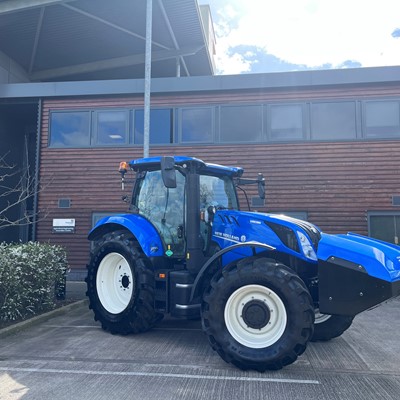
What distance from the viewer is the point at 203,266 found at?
4.29 meters

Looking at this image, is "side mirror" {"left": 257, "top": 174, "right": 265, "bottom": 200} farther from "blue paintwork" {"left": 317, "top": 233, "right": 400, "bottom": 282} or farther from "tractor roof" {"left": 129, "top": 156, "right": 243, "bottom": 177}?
"blue paintwork" {"left": 317, "top": 233, "right": 400, "bottom": 282}

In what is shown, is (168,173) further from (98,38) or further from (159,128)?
(98,38)

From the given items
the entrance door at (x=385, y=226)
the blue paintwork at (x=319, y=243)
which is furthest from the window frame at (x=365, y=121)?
the blue paintwork at (x=319, y=243)

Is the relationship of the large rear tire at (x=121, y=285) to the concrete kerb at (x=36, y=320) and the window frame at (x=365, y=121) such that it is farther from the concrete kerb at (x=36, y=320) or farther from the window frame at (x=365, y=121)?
→ the window frame at (x=365, y=121)

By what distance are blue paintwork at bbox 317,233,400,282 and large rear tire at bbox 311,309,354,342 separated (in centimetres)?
120

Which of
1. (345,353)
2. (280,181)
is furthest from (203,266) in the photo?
(280,181)

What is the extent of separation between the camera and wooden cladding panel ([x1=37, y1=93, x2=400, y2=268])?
388 inches

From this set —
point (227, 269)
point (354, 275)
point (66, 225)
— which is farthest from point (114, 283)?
point (66, 225)

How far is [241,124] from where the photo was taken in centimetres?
1040

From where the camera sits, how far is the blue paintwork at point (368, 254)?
3.61 meters

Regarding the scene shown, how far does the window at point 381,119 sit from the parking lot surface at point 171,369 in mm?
Answer: 6243

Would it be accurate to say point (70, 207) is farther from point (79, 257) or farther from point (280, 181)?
point (280, 181)

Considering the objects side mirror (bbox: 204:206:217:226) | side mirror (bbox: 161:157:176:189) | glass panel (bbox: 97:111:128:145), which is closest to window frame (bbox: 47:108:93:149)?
glass panel (bbox: 97:111:128:145)

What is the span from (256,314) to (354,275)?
3.43 ft
